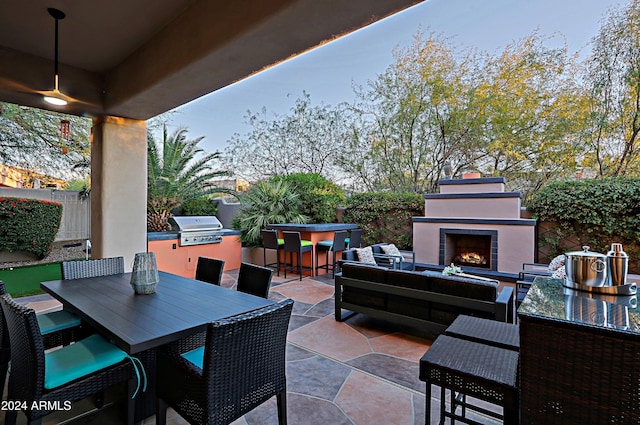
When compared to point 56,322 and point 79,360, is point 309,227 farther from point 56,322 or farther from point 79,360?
Answer: point 79,360

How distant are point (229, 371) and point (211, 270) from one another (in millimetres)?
1753

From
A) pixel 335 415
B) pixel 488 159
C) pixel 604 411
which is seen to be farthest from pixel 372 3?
pixel 488 159

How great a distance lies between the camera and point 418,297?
10.5 feet

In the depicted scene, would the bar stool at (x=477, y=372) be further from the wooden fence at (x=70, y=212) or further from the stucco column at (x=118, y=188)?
the wooden fence at (x=70, y=212)

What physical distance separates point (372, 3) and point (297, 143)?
314 inches

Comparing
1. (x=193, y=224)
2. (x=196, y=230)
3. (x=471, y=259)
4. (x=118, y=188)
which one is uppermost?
(x=118, y=188)

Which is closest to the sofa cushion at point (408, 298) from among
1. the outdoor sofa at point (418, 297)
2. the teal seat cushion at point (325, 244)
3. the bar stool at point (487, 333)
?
the outdoor sofa at point (418, 297)

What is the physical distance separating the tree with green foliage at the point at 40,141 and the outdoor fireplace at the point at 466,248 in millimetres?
7835

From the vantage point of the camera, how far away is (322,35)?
2.07 meters

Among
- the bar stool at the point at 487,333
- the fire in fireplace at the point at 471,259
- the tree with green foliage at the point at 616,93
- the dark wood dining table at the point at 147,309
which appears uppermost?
the tree with green foliage at the point at 616,93

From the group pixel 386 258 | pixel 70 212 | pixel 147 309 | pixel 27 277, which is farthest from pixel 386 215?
pixel 70 212

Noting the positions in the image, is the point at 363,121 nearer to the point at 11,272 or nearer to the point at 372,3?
the point at 372,3

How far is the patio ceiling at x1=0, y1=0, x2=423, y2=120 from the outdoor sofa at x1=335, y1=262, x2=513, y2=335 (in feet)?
7.84

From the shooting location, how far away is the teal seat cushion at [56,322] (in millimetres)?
2219
